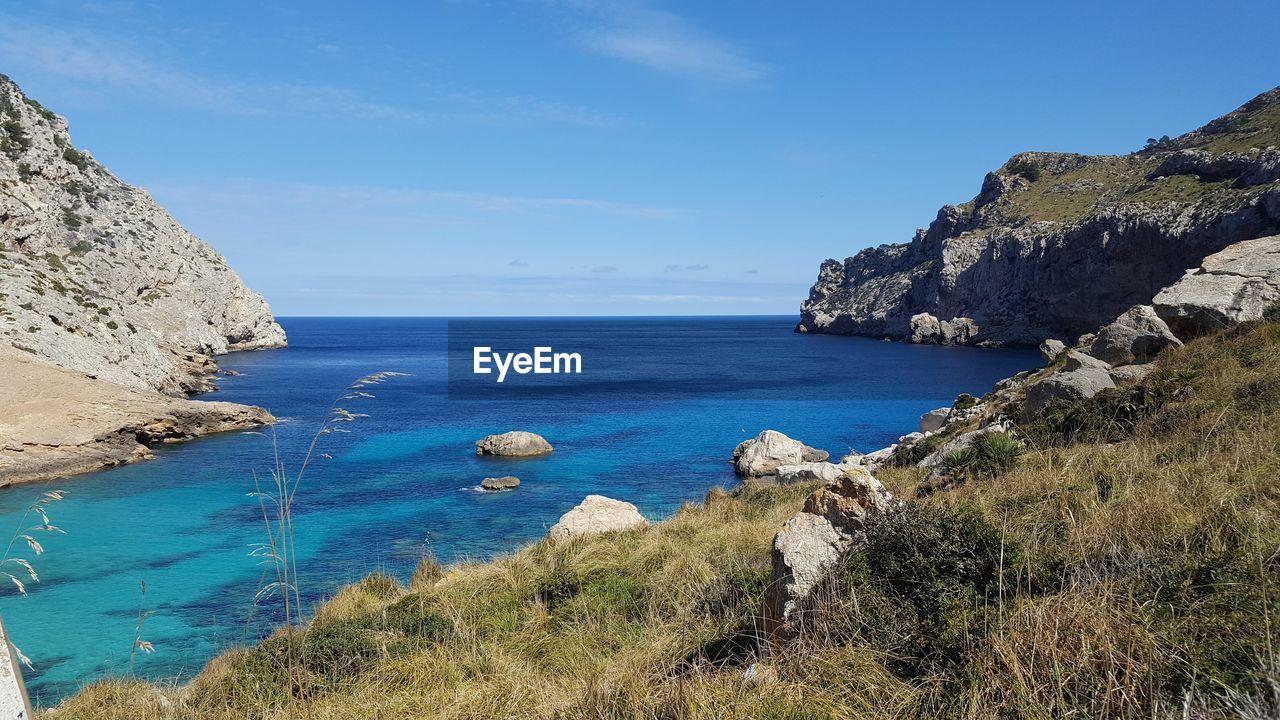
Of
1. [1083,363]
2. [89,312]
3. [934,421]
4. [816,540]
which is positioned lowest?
[934,421]

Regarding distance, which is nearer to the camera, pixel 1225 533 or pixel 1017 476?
pixel 1225 533

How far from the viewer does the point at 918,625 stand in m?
4.88

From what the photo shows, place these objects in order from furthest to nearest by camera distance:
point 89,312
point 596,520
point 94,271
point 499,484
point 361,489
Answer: point 94,271
point 89,312
point 361,489
point 499,484
point 596,520

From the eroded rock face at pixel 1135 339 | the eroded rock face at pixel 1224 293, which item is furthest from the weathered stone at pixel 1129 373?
the eroded rock face at pixel 1224 293

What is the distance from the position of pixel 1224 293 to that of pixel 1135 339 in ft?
7.59

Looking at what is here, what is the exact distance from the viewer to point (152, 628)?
Result: 17734 millimetres

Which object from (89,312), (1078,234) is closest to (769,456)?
(89,312)

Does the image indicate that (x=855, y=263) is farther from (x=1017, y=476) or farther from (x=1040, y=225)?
(x=1017, y=476)

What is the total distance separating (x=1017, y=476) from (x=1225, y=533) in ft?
15.6

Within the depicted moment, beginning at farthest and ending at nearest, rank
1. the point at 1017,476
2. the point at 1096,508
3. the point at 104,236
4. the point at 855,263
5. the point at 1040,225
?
the point at 855,263 < the point at 1040,225 < the point at 104,236 < the point at 1017,476 < the point at 1096,508

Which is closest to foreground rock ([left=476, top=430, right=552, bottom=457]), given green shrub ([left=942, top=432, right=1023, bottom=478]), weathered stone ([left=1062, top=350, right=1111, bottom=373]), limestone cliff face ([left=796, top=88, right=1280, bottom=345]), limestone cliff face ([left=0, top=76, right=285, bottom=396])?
limestone cliff face ([left=0, top=76, right=285, bottom=396])

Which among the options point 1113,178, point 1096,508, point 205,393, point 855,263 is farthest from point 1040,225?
point 1096,508

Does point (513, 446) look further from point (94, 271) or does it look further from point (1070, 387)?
point (94, 271)

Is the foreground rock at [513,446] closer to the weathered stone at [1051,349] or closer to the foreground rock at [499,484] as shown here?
the foreground rock at [499,484]
